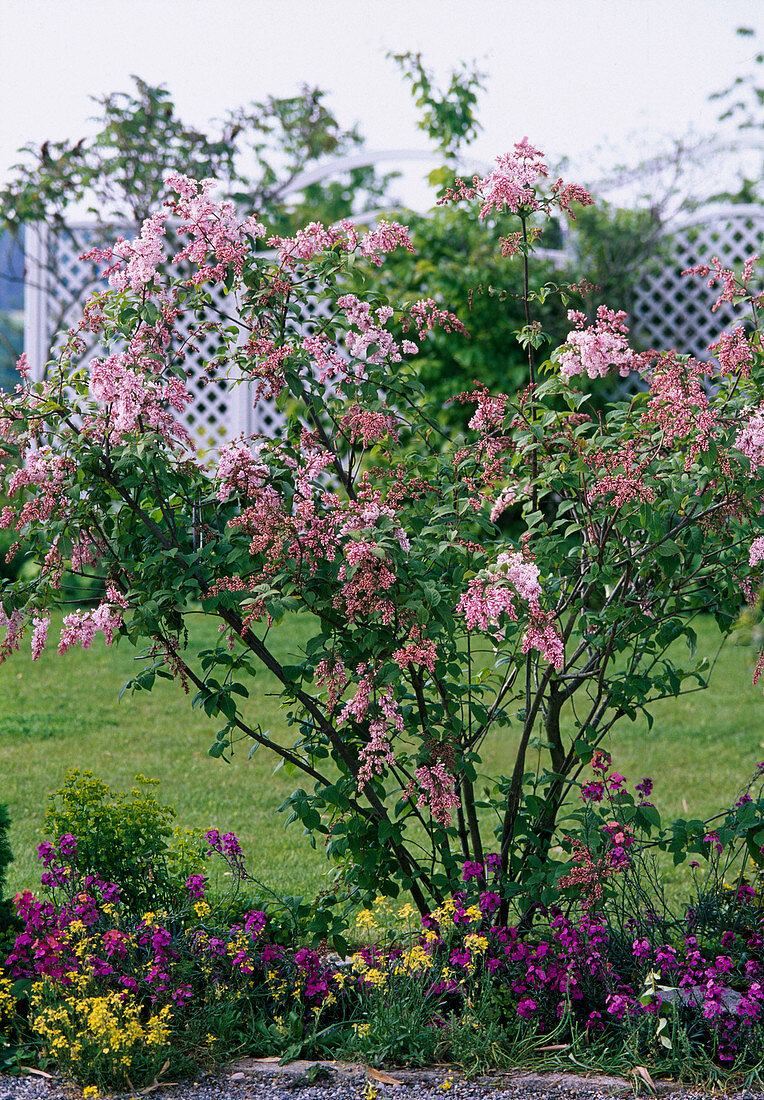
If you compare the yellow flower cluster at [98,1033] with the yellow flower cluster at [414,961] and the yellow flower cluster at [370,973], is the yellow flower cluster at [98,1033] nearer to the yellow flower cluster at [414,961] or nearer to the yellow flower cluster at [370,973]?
the yellow flower cluster at [370,973]

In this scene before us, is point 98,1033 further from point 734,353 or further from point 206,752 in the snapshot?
point 206,752

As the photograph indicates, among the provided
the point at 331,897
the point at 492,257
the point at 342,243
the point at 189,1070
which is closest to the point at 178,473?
the point at 342,243

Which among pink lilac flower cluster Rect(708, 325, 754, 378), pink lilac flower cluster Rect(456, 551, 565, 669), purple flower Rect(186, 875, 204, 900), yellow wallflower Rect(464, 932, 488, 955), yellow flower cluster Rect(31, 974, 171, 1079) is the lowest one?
yellow flower cluster Rect(31, 974, 171, 1079)

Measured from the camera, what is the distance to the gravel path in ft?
7.13

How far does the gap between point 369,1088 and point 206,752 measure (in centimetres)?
295

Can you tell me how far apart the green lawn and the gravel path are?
1117 millimetres

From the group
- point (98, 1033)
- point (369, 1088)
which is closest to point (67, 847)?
point (98, 1033)

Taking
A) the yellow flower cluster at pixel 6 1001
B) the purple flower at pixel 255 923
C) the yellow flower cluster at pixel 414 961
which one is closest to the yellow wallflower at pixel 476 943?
the yellow flower cluster at pixel 414 961

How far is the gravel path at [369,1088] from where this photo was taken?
2.17 meters

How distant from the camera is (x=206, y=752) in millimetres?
5012

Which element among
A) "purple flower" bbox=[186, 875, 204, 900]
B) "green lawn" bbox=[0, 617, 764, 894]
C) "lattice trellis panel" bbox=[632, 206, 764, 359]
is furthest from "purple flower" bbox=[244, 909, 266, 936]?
"lattice trellis panel" bbox=[632, 206, 764, 359]

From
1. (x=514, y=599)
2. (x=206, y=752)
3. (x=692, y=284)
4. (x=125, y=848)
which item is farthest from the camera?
(x=692, y=284)

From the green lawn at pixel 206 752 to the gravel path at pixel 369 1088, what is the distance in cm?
112

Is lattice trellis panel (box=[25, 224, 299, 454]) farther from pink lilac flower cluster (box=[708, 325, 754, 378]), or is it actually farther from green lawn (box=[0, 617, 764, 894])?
pink lilac flower cluster (box=[708, 325, 754, 378])
